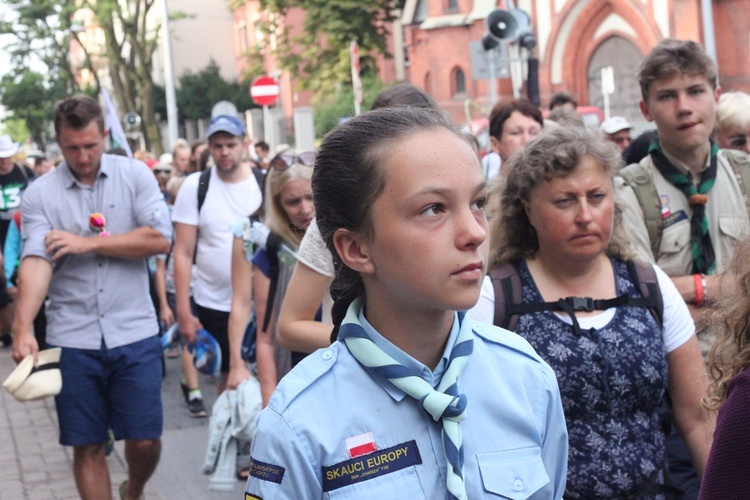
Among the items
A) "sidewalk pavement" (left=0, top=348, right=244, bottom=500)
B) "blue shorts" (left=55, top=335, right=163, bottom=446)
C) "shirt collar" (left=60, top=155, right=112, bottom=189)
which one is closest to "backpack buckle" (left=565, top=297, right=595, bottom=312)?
"blue shorts" (left=55, top=335, right=163, bottom=446)

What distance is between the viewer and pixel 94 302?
589 centimetres

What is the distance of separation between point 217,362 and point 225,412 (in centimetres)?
131

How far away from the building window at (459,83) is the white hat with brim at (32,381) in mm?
39948

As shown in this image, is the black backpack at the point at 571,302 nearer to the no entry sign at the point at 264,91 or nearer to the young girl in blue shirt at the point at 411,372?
the young girl in blue shirt at the point at 411,372

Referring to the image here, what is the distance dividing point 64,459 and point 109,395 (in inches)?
97.7

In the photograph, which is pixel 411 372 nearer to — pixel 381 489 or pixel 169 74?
pixel 381 489

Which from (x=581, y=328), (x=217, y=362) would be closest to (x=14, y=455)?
(x=217, y=362)

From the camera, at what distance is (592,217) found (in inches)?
139

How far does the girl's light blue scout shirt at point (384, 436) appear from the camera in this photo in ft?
6.77

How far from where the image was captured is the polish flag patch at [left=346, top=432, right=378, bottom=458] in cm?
207

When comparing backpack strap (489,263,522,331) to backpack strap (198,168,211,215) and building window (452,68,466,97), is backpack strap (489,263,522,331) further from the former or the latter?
building window (452,68,466,97)

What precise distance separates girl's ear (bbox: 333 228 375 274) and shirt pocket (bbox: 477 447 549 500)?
1.35 ft

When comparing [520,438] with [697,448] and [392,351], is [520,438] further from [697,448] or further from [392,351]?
[697,448]

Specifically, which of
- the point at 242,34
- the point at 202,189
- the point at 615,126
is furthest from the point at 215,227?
the point at 242,34
